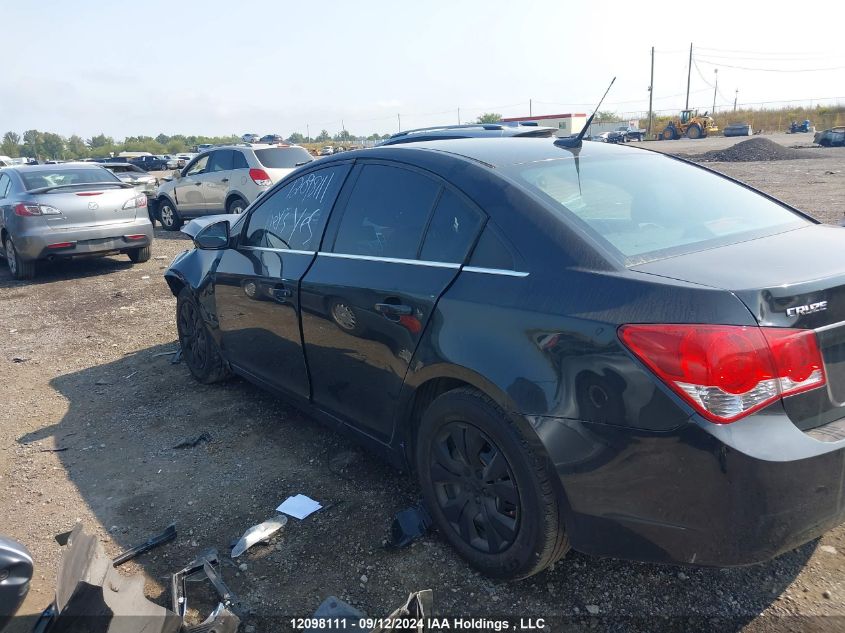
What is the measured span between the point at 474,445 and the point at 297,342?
4.76 feet

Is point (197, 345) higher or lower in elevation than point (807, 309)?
lower

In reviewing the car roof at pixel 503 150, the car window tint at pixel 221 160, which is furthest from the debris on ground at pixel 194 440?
the car window tint at pixel 221 160

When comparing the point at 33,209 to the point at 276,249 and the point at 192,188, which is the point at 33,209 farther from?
the point at 276,249

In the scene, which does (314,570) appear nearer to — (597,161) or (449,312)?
(449,312)

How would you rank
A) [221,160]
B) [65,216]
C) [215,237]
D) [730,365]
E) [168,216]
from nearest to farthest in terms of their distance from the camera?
1. [730,365]
2. [215,237]
3. [65,216]
4. [221,160]
5. [168,216]

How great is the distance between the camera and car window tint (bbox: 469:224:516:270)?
2564 millimetres

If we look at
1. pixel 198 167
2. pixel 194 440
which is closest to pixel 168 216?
pixel 198 167

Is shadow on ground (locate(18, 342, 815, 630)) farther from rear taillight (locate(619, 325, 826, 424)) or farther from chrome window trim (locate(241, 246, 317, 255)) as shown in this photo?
chrome window trim (locate(241, 246, 317, 255))

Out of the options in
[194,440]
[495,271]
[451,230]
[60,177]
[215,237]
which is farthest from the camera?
[60,177]

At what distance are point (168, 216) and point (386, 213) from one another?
12.9m

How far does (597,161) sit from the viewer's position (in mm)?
3203

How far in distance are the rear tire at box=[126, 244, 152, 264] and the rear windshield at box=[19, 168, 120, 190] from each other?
113cm

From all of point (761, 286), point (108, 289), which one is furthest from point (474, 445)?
point (108, 289)

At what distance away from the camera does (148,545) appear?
3127 mm
